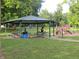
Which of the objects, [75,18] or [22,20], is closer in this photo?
[22,20]

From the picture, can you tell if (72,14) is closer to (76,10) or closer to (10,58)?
(76,10)

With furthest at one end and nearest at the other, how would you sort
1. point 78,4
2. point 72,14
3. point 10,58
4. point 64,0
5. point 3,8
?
point 3,8
point 72,14
point 64,0
point 78,4
point 10,58

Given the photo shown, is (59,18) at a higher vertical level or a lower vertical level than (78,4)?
lower

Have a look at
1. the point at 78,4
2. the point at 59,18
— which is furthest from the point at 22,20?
the point at 59,18

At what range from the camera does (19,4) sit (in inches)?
2271

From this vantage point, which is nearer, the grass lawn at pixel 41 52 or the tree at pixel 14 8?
the grass lawn at pixel 41 52

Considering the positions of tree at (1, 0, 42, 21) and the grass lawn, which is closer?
the grass lawn

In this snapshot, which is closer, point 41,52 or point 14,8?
point 41,52

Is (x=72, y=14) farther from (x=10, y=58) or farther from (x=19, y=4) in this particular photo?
(x=10, y=58)

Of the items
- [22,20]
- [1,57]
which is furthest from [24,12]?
[1,57]

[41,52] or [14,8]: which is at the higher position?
[14,8]

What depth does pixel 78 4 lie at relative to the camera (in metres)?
→ 38.7

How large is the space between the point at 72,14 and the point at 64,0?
3.99 metres

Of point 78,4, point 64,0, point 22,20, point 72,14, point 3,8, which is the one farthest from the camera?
point 3,8
